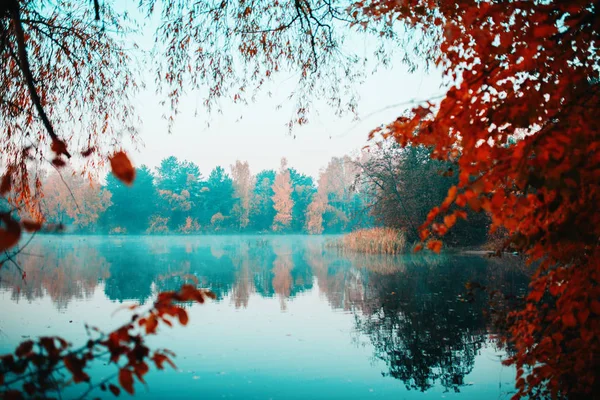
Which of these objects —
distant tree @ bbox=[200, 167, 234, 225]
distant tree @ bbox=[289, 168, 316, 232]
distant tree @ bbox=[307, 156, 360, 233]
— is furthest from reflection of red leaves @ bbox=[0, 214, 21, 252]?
distant tree @ bbox=[289, 168, 316, 232]

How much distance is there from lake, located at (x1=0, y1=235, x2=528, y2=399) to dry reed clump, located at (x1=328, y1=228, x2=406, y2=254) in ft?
21.0

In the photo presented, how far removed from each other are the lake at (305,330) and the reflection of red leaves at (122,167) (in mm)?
1748

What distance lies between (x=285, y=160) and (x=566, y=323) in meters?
53.6

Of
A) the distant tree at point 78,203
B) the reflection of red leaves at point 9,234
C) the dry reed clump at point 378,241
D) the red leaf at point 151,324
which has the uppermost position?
the distant tree at point 78,203

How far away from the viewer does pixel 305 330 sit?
663 centimetres

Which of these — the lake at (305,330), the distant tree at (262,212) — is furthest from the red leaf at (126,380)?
the distant tree at (262,212)

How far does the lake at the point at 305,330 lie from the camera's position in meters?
4.50

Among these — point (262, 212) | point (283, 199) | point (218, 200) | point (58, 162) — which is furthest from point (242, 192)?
point (58, 162)

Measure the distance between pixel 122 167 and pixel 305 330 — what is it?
5565 millimetres

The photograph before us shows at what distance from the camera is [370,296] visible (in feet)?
30.1

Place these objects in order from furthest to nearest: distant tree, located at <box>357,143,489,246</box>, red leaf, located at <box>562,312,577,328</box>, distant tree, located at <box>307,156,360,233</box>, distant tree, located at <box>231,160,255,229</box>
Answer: distant tree, located at <box>231,160,255,229</box>, distant tree, located at <box>307,156,360,233</box>, distant tree, located at <box>357,143,489,246</box>, red leaf, located at <box>562,312,577,328</box>

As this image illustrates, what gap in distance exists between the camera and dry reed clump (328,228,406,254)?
19.5 meters

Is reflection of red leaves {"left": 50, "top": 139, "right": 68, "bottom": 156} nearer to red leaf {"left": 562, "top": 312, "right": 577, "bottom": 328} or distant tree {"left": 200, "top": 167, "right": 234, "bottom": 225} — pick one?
red leaf {"left": 562, "top": 312, "right": 577, "bottom": 328}

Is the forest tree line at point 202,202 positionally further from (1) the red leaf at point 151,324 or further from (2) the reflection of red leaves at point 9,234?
(2) the reflection of red leaves at point 9,234
